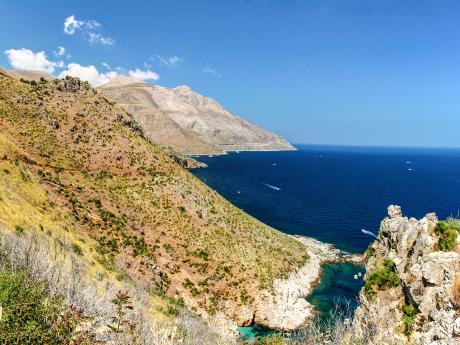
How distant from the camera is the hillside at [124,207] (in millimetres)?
50844

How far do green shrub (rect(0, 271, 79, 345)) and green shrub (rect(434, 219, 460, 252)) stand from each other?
23.2 m

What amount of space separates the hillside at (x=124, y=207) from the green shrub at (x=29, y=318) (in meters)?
23.7

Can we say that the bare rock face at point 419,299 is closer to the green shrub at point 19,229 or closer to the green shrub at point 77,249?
the green shrub at point 77,249

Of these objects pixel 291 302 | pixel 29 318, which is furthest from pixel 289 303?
pixel 29 318

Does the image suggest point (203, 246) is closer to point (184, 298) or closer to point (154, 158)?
point (184, 298)

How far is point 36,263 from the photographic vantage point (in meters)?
22.3

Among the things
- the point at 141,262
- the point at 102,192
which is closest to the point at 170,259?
the point at 141,262

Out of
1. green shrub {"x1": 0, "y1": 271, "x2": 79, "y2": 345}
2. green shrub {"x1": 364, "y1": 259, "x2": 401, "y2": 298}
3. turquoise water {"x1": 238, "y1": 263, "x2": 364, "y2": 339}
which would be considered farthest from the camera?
turquoise water {"x1": 238, "y1": 263, "x2": 364, "y2": 339}

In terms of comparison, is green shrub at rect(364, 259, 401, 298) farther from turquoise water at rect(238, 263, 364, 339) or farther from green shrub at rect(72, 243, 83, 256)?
green shrub at rect(72, 243, 83, 256)

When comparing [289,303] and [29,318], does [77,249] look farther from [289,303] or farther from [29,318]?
[289,303]

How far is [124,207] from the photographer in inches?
2566

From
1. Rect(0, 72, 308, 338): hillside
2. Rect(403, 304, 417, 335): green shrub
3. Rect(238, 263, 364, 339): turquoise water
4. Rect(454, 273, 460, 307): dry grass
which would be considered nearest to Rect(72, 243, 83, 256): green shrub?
Rect(0, 72, 308, 338): hillside

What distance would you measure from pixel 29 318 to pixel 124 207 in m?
50.3

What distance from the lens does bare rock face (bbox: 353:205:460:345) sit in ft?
66.3
